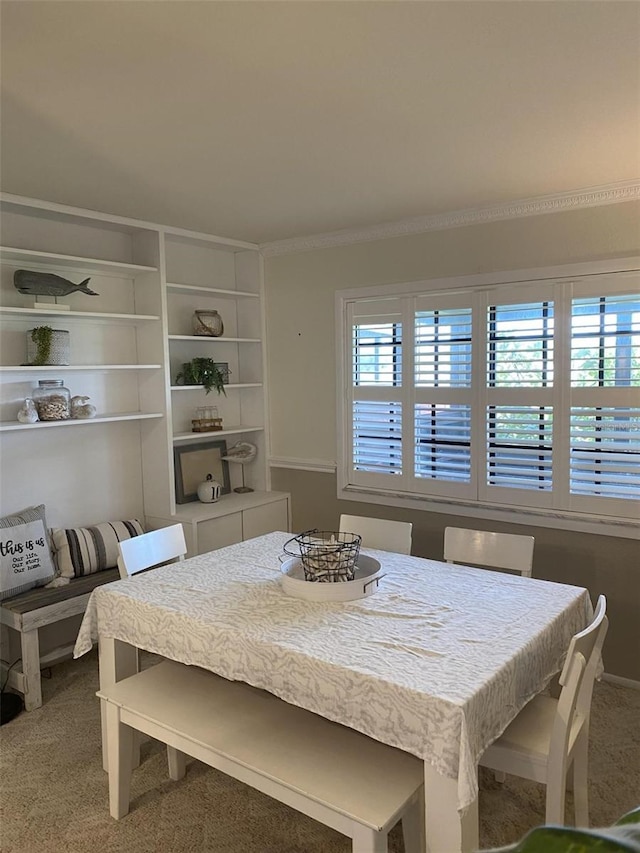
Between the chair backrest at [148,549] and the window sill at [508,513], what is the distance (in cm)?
148

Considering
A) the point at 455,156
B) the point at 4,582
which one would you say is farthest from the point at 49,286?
the point at 455,156

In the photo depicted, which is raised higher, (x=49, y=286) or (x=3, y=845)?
(x=49, y=286)

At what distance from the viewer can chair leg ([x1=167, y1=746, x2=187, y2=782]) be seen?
8.29 ft

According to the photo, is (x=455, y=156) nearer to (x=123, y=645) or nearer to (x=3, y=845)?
(x=123, y=645)

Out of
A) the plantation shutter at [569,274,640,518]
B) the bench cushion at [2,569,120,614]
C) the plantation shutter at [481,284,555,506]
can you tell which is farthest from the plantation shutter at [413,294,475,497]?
the bench cushion at [2,569,120,614]

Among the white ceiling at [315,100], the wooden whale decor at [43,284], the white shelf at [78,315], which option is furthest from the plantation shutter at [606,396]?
the wooden whale decor at [43,284]

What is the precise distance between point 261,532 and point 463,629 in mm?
2507

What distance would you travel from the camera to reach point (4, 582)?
3145 millimetres

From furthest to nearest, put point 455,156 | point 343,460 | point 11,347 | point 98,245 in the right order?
point 343,460 → point 98,245 → point 11,347 → point 455,156

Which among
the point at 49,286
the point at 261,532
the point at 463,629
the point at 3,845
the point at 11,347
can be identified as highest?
the point at 49,286

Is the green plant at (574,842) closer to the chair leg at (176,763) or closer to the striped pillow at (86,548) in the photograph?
the chair leg at (176,763)

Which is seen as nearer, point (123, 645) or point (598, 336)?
point (123, 645)

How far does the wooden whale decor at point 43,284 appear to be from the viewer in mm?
3260

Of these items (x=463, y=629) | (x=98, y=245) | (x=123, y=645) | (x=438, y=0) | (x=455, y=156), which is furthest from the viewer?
(x=98, y=245)
